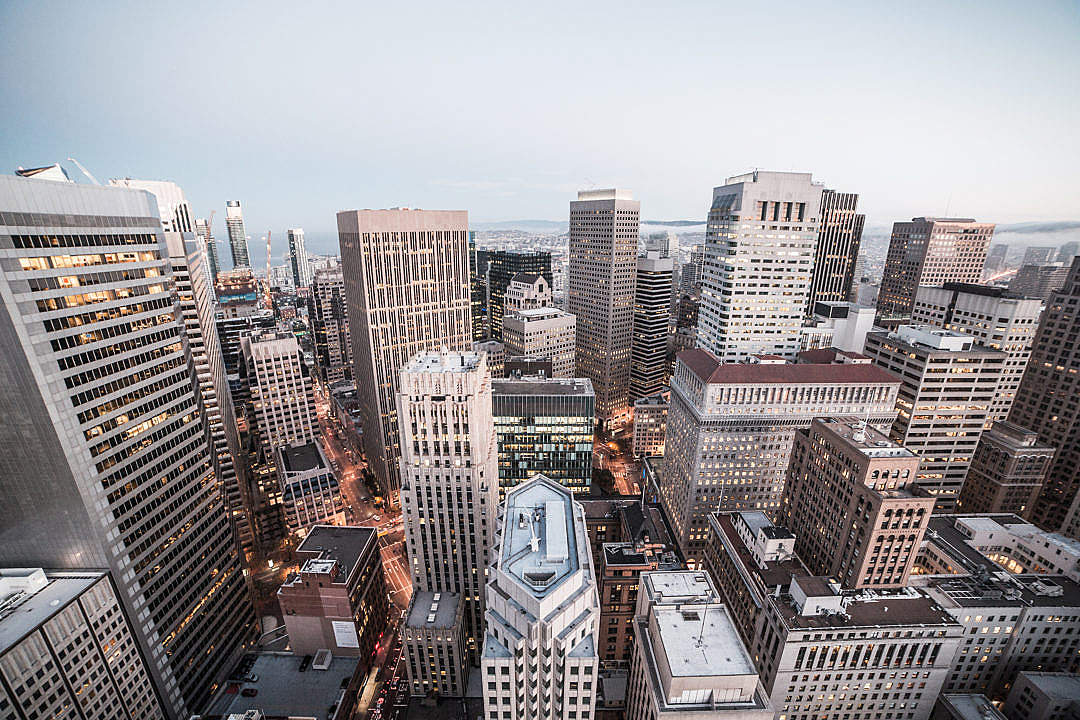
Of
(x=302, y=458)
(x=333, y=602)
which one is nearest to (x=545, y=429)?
(x=333, y=602)

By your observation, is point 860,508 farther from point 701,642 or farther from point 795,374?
point 795,374

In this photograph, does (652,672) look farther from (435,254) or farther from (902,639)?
(435,254)

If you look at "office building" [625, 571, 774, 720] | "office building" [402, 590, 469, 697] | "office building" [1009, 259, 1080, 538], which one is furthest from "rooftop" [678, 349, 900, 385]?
"office building" [402, 590, 469, 697]

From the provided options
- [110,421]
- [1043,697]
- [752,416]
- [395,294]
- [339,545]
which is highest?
[395,294]

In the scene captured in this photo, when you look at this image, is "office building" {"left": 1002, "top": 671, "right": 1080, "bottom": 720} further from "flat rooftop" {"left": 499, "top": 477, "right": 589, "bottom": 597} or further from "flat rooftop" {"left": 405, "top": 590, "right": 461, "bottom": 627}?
"flat rooftop" {"left": 405, "top": 590, "right": 461, "bottom": 627}

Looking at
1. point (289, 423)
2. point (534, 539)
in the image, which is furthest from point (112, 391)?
point (289, 423)
